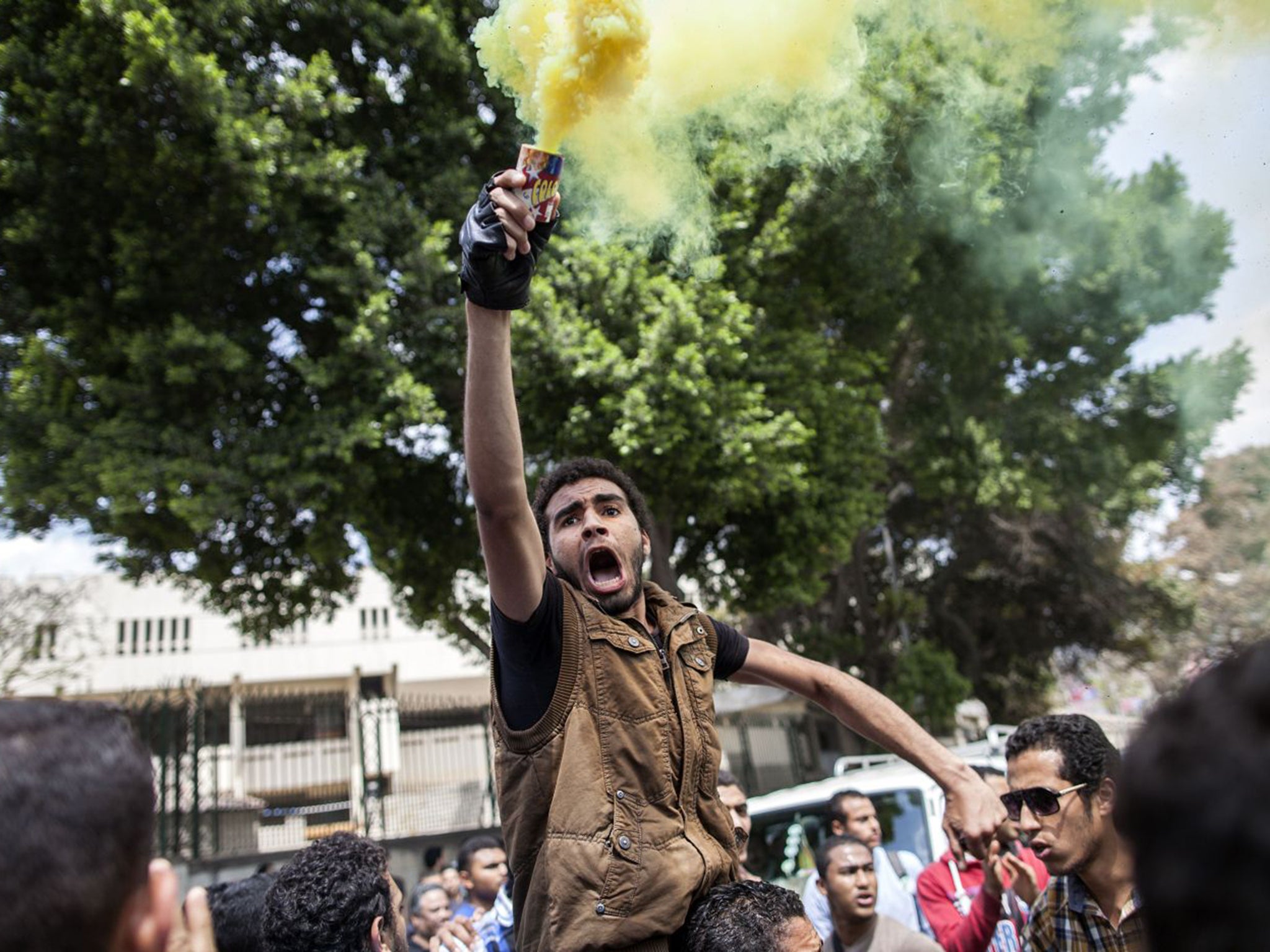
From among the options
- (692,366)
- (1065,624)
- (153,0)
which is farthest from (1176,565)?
(153,0)

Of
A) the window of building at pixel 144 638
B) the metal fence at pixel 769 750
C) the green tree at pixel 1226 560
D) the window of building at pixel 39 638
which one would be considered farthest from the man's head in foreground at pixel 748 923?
the window of building at pixel 144 638

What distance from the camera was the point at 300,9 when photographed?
10000 mm

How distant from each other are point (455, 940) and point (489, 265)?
298 centimetres

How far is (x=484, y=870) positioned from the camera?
594 cm

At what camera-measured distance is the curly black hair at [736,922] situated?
2.17 metres

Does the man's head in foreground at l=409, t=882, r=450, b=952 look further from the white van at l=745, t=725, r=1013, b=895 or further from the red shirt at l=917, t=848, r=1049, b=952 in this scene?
the red shirt at l=917, t=848, r=1049, b=952

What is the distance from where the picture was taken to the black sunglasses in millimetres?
3043

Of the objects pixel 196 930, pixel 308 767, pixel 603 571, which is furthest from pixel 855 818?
pixel 308 767

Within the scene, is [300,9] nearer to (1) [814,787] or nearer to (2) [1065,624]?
(1) [814,787]

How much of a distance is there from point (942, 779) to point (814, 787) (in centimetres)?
547

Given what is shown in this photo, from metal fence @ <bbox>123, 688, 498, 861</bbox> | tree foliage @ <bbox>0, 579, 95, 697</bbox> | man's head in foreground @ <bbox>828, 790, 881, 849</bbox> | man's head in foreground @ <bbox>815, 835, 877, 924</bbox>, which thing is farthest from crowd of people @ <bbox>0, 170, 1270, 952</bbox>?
tree foliage @ <bbox>0, 579, 95, 697</bbox>

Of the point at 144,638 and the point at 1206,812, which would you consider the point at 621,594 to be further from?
the point at 144,638

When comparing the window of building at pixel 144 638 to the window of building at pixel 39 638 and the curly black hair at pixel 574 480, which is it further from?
the curly black hair at pixel 574 480

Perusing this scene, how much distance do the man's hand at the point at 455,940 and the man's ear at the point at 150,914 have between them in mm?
2882
